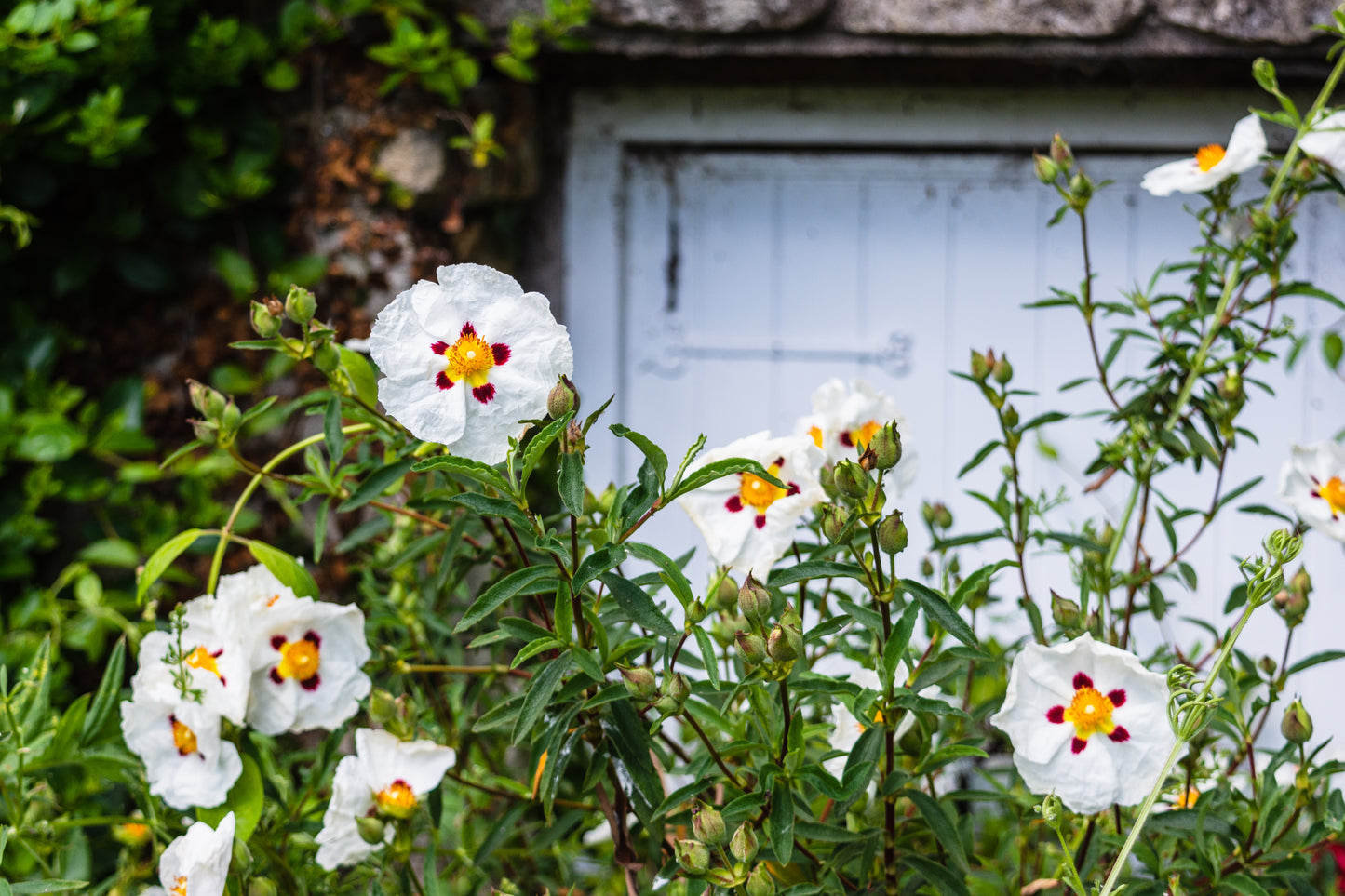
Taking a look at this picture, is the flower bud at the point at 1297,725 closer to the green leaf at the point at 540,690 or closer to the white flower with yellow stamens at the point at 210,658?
the green leaf at the point at 540,690

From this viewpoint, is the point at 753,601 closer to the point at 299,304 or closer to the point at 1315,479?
the point at 299,304

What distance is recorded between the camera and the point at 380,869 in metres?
0.96

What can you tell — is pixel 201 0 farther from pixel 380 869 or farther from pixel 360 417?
pixel 380 869

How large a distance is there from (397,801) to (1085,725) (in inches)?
22.5

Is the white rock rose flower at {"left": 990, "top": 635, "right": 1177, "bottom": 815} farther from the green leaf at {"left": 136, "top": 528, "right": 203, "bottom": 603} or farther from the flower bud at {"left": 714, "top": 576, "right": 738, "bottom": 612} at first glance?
the green leaf at {"left": 136, "top": 528, "right": 203, "bottom": 603}

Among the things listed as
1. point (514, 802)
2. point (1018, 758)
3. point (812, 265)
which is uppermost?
point (812, 265)

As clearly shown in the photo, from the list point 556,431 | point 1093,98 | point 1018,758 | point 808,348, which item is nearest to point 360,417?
point 556,431

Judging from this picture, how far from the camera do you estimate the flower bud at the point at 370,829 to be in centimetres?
91

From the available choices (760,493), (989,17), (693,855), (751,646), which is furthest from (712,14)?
(693,855)

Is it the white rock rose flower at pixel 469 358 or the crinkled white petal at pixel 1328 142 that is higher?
the crinkled white petal at pixel 1328 142

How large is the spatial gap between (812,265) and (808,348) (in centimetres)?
16

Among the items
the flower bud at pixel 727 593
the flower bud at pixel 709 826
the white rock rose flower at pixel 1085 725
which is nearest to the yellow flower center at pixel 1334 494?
the white rock rose flower at pixel 1085 725

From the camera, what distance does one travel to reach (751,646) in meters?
0.77

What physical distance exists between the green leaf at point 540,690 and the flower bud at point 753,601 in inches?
5.7
